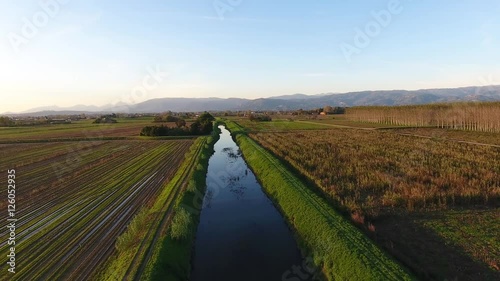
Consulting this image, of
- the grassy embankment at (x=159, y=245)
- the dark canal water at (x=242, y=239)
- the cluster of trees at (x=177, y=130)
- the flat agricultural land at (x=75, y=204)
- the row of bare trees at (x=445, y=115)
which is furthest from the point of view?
the cluster of trees at (x=177, y=130)

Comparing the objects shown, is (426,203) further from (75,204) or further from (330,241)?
(75,204)

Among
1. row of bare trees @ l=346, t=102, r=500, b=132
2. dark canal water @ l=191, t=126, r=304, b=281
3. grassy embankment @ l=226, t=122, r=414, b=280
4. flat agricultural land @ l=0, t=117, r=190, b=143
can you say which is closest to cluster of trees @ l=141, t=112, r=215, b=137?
flat agricultural land @ l=0, t=117, r=190, b=143

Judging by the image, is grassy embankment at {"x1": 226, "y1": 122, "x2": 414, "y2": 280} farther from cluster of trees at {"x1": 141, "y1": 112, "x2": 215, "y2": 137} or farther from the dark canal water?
cluster of trees at {"x1": 141, "y1": 112, "x2": 215, "y2": 137}

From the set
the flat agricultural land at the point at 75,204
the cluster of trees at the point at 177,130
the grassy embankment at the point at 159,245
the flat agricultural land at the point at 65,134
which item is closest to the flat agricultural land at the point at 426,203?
the grassy embankment at the point at 159,245

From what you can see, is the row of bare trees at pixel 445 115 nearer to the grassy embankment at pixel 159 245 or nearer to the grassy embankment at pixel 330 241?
the grassy embankment at pixel 330 241

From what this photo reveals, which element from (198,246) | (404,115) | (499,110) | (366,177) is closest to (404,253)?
(198,246)

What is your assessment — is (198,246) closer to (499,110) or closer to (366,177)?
(366,177)
